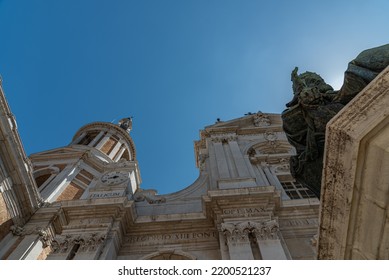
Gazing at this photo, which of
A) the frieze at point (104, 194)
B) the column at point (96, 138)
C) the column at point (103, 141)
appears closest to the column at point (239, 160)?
the frieze at point (104, 194)

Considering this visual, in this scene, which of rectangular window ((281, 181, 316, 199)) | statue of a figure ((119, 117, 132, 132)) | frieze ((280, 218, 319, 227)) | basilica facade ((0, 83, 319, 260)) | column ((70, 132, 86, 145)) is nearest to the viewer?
basilica facade ((0, 83, 319, 260))

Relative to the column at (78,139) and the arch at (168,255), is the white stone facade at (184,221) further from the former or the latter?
the column at (78,139)

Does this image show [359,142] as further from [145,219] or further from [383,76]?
[145,219]

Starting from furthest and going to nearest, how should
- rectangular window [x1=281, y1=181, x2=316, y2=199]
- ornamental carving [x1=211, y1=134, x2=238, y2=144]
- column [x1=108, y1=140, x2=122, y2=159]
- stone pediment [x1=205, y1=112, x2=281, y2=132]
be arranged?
column [x1=108, y1=140, x2=122, y2=159] → stone pediment [x1=205, y1=112, x2=281, y2=132] → ornamental carving [x1=211, y1=134, x2=238, y2=144] → rectangular window [x1=281, y1=181, x2=316, y2=199]

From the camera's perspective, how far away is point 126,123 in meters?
30.5

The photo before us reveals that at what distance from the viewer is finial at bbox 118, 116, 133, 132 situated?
29.9 m

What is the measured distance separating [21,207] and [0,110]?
380 centimetres

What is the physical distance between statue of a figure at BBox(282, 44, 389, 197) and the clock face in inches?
406

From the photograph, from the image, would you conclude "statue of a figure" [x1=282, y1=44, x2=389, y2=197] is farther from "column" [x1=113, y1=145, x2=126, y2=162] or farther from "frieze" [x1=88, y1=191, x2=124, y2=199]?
"column" [x1=113, y1=145, x2=126, y2=162]

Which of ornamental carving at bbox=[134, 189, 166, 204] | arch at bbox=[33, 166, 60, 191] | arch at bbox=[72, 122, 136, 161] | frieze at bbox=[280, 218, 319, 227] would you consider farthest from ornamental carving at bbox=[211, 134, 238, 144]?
arch at bbox=[72, 122, 136, 161]

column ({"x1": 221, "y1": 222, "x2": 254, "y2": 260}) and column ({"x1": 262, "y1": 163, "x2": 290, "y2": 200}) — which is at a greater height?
column ({"x1": 262, "y1": 163, "x2": 290, "y2": 200})

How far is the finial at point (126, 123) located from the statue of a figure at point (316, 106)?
88.2 feet
